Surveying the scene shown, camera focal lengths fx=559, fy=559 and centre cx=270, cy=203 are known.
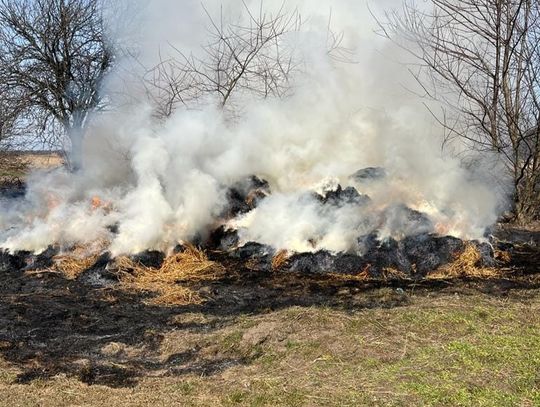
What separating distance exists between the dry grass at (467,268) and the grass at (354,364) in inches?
64.8

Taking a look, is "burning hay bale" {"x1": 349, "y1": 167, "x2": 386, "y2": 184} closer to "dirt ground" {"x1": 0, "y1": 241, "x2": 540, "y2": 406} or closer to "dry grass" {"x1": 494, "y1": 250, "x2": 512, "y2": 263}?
"dry grass" {"x1": 494, "y1": 250, "x2": 512, "y2": 263}

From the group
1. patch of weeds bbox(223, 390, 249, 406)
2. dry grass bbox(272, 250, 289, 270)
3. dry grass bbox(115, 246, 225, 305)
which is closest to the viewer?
patch of weeds bbox(223, 390, 249, 406)

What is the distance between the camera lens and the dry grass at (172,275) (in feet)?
20.4

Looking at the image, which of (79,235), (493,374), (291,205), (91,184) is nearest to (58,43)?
(91,184)

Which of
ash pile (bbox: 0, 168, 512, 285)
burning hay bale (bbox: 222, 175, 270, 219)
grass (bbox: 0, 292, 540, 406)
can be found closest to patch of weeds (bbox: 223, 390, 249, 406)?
grass (bbox: 0, 292, 540, 406)

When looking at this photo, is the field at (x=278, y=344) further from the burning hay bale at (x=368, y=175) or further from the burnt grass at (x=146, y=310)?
the burning hay bale at (x=368, y=175)

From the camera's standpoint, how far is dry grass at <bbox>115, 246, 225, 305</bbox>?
6.21 metres

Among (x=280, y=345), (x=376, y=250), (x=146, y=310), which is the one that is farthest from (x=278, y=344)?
(x=376, y=250)

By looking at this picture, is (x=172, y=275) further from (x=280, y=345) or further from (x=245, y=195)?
(x=280, y=345)

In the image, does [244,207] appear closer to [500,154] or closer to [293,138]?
[293,138]

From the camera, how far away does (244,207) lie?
8430 millimetres

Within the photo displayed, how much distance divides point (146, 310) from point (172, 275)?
131cm

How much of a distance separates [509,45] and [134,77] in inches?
262

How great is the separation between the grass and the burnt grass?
0.52ft
